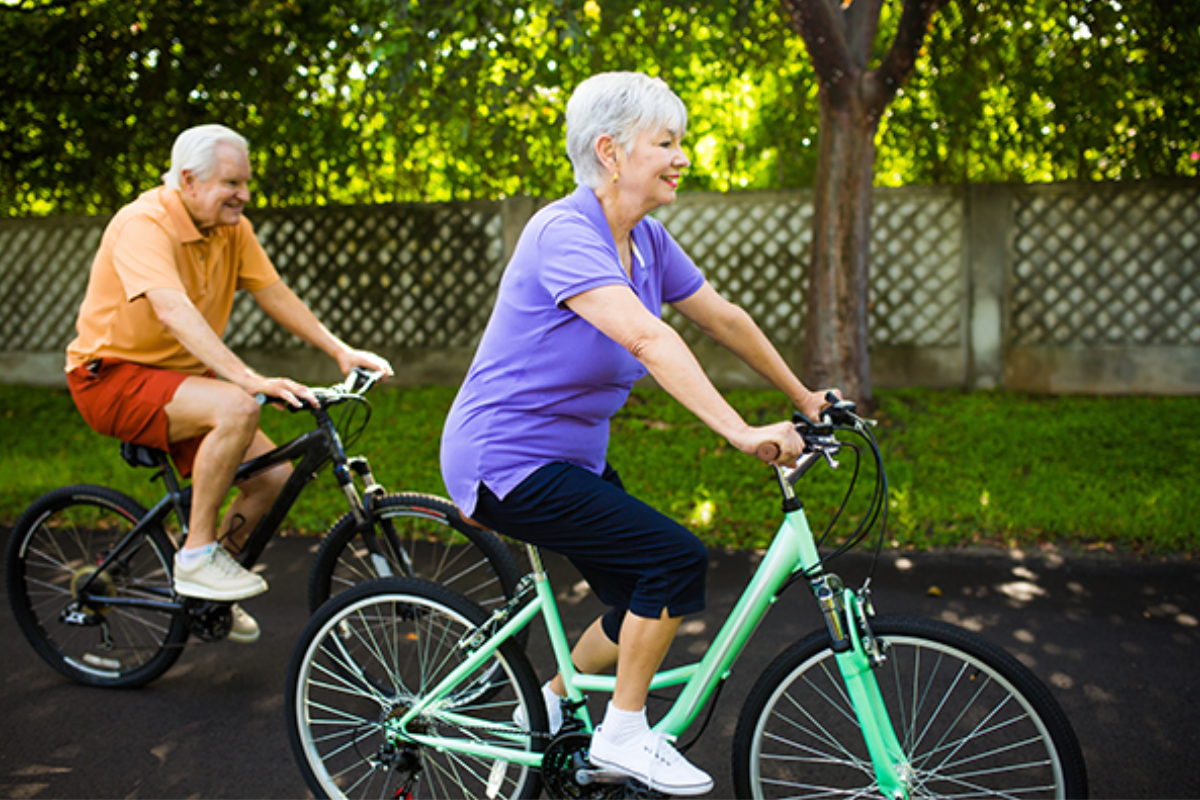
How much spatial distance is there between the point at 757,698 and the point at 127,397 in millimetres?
2412

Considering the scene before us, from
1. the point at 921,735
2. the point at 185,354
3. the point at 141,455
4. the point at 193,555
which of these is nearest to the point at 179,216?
the point at 185,354

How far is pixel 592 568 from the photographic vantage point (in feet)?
7.93

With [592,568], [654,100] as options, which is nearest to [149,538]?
[592,568]

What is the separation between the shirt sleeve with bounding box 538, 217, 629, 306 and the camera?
2.06 meters

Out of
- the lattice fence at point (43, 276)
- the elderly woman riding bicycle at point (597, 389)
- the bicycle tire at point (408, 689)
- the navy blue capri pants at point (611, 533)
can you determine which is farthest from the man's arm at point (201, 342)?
the lattice fence at point (43, 276)

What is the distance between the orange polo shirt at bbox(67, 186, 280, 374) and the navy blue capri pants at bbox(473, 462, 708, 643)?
164cm

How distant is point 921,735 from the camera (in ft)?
8.25

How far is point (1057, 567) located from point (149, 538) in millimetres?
3995

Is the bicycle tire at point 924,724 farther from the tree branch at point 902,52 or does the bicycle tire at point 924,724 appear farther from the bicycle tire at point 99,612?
the tree branch at point 902,52

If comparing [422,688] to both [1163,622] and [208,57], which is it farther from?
[208,57]

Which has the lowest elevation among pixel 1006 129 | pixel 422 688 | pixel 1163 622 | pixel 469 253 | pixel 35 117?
pixel 1163 622

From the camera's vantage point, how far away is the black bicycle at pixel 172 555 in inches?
124

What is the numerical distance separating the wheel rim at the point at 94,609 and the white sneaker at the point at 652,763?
1.94 meters

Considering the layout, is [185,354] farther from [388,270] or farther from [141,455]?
[388,270]
